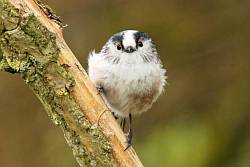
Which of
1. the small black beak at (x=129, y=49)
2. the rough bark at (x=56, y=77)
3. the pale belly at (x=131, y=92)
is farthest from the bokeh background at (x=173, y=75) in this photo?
the rough bark at (x=56, y=77)

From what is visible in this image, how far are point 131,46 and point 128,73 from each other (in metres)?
0.18

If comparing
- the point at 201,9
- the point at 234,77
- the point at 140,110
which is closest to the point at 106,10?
the point at 201,9

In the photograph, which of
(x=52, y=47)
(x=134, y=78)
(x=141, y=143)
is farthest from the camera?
(x=141, y=143)

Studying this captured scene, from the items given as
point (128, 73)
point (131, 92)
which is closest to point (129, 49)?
point (128, 73)

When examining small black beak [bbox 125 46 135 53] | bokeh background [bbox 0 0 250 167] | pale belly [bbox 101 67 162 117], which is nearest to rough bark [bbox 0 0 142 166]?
pale belly [bbox 101 67 162 117]

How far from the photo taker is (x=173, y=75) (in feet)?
24.9

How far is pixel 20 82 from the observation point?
7.45 metres

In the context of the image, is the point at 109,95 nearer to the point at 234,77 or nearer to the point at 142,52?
the point at 142,52

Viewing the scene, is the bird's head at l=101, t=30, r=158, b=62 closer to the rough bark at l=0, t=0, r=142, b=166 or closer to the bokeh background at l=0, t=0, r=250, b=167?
the rough bark at l=0, t=0, r=142, b=166

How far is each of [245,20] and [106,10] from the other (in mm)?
1420

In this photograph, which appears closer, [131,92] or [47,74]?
[47,74]

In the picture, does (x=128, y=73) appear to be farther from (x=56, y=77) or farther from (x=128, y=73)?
(x=56, y=77)

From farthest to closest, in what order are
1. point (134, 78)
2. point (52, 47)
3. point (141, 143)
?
point (141, 143)
point (134, 78)
point (52, 47)

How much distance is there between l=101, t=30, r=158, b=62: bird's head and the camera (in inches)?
181
